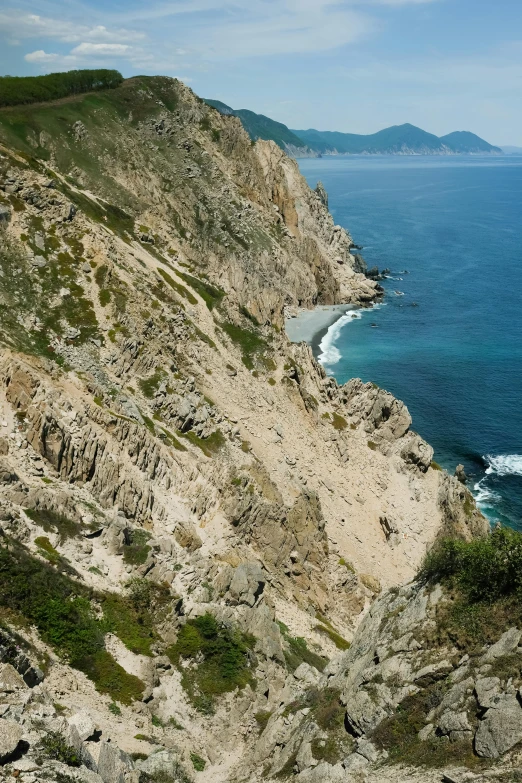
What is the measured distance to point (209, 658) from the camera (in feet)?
105

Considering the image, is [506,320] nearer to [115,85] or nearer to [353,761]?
[115,85]

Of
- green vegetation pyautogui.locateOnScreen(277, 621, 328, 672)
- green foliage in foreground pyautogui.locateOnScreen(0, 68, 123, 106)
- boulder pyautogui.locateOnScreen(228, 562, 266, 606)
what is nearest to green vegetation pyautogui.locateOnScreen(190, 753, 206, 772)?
green vegetation pyautogui.locateOnScreen(277, 621, 328, 672)

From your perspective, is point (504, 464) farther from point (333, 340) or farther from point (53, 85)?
point (53, 85)

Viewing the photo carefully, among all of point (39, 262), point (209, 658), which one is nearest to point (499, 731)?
point (209, 658)

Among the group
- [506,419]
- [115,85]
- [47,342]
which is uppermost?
[115,85]

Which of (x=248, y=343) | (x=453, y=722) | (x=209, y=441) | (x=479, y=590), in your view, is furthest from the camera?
(x=248, y=343)

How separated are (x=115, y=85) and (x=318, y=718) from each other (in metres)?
129

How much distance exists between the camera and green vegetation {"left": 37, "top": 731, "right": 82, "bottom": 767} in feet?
57.7

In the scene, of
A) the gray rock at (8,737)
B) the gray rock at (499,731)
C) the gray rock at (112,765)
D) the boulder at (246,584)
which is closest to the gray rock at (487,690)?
the gray rock at (499,731)

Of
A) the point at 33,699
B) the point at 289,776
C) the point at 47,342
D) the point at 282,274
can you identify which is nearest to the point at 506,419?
the point at 282,274

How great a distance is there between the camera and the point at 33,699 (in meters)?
20.9

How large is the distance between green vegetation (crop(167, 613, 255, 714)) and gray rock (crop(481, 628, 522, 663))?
1474cm

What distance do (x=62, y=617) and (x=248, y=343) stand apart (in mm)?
49771

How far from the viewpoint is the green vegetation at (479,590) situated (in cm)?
2286
